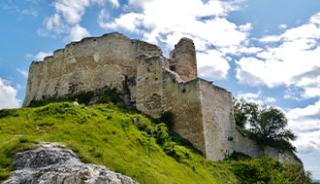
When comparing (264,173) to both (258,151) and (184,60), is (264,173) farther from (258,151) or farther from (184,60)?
(184,60)

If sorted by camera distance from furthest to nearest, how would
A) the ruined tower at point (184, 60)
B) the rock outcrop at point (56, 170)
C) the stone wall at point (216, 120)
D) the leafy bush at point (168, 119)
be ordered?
the ruined tower at point (184, 60) < the leafy bush at point (168, 119) < the stone wall at point (216, 120) < the rock outcrop at point (56, 170)

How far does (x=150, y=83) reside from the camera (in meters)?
35.7

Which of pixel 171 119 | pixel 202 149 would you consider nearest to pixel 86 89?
pixel 171 119

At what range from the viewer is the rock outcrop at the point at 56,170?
17234mm

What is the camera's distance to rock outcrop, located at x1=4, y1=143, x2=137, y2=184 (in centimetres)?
1723

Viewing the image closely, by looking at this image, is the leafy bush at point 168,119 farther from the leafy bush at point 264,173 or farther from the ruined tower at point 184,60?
the ruined tower at point 184,60

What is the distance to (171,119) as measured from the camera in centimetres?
3331

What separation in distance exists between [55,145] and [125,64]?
20.5 m

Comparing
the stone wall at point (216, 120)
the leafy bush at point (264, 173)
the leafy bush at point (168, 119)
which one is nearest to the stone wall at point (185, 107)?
the leafy bush at point (168, 119)

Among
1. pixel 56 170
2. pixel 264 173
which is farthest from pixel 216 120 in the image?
pixel 56 170

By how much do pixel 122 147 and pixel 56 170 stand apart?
5123 millimetres

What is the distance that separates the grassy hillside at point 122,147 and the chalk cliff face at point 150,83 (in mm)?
2522

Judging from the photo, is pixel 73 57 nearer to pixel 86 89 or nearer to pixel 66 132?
pixel 86 89

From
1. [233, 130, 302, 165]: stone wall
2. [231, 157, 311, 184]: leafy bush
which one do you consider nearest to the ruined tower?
[233, 130, 302, 165]: stone wall
